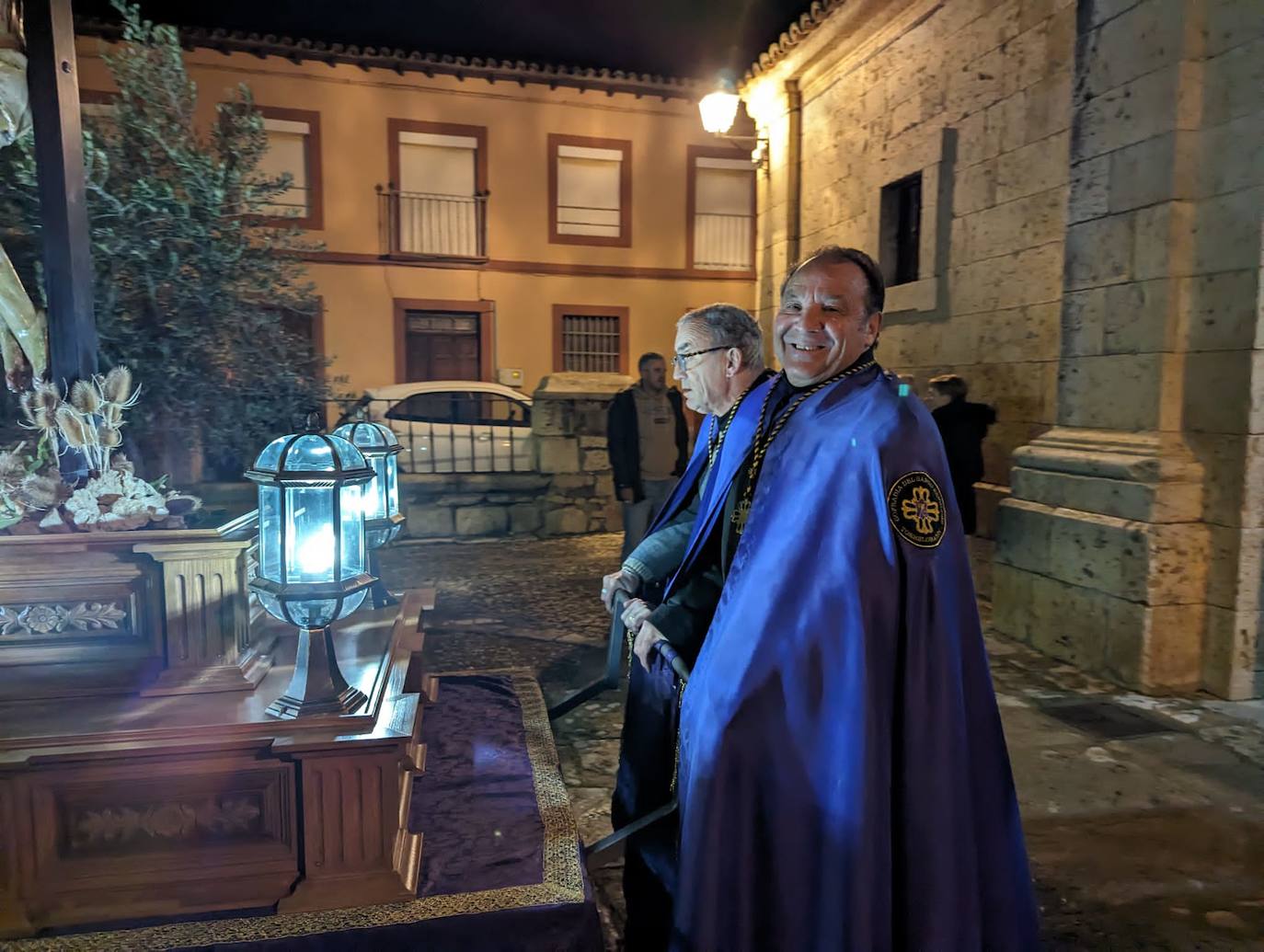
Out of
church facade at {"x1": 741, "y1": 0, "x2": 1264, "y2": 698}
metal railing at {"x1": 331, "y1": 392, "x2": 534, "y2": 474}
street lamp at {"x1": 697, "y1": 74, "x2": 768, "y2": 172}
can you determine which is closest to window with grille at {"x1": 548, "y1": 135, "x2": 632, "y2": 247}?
street lamp at {"x1": 697, "y1": 74, "x2": 768, "y2": 172}

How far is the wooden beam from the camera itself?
115 inches

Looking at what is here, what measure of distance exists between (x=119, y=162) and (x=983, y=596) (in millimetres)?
7344

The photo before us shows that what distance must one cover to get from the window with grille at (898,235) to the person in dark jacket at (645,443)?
3.06 m

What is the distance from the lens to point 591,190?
1455 centimetres

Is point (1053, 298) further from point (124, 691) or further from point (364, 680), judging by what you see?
point (124, 691)

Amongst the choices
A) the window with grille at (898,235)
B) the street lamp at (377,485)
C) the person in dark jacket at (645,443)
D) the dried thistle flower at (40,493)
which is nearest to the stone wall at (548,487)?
the person in dark jacket at (645,443)

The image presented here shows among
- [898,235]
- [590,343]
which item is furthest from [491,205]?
[898,235]

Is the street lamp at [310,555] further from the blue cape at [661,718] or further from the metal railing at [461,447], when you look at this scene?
the metal railing at [461,447]

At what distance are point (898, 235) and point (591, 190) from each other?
825 centimetres

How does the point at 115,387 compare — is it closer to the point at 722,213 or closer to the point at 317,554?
the point at 317,554

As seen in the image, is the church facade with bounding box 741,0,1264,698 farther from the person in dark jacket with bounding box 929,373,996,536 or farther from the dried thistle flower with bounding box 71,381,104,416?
the dried thistle flower with bounding box 71,381,104,416

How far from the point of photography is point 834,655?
1613 millimetres

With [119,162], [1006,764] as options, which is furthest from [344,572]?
[119,162]

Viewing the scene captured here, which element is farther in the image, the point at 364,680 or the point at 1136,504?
the point at 1136,504
